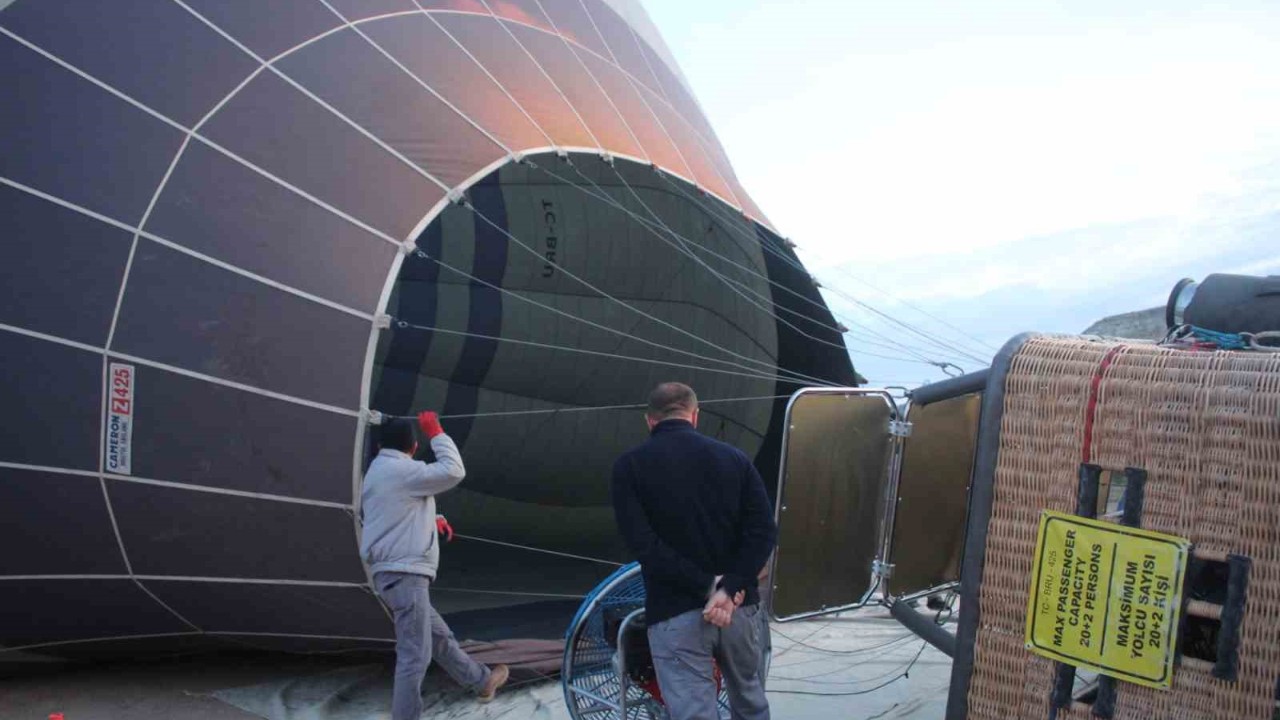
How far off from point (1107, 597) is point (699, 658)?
34.8 inches

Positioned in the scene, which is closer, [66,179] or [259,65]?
[66,179]

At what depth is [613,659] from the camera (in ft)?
10.2

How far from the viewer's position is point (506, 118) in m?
4.27

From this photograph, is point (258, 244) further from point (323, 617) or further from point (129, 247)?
point (323, 617)

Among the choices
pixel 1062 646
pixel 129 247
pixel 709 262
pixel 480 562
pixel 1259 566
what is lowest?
pixel 480 562

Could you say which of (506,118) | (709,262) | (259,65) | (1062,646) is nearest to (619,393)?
(709,262)

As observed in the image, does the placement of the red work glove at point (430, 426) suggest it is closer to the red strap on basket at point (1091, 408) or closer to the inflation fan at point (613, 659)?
the inflation fan at point (613, 659)

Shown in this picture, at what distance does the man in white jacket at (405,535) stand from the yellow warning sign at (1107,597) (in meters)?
1.85

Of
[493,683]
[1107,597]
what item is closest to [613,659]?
[493,683]

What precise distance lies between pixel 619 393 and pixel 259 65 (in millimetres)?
3415

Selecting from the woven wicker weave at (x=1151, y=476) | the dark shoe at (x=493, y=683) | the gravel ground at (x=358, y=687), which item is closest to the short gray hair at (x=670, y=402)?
the woven wicker weave at (x=1151, y=476)

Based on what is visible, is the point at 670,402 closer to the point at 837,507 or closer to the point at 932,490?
the point at 837,507

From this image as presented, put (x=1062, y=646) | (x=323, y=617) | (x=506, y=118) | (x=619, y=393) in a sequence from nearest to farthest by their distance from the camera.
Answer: (x=1062, y=646) → (x=323, y=617) → (x=506, y=118) → (x=619, y=393)

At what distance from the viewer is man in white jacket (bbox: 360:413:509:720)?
11.4ft
